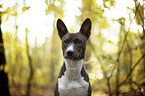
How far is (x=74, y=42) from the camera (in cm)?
258

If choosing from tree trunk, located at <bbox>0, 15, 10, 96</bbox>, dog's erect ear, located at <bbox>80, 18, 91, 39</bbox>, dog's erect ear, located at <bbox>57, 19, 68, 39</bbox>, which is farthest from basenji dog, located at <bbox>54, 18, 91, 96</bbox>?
tree trunk, located at <bbox>0, 15, 10, 96</bbox>

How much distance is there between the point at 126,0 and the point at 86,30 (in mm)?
1604

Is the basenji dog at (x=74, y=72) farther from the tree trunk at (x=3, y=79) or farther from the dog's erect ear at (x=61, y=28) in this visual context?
the tree trunk at (x=3, y=79)

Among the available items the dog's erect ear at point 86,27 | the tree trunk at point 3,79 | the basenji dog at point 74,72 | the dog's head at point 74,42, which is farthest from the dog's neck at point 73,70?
the tree trunk at point 3,79

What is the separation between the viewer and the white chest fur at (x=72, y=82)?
8.45ft

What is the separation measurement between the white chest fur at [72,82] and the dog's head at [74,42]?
0.21 meters

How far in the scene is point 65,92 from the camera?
257 centimetres

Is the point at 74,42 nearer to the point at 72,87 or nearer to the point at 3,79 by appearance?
the point at 72,87

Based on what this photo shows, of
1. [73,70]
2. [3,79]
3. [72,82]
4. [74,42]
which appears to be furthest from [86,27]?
[3,79]

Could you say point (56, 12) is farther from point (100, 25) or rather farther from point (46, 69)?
point (46, 69)

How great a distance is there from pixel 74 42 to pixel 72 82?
30.0 inches

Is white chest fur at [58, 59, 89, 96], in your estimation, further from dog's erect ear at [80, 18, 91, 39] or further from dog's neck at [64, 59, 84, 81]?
dog's erect ear at [80, 18, 91, 39]

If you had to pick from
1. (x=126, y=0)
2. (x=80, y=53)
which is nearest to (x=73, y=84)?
(x=80, y=53)

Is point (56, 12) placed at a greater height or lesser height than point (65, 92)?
greater
